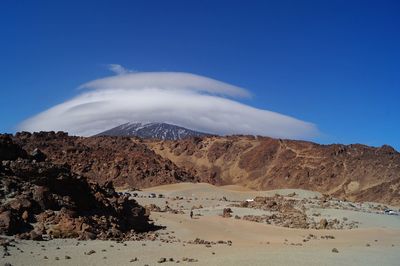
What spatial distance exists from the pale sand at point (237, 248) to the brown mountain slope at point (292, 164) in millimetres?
36197

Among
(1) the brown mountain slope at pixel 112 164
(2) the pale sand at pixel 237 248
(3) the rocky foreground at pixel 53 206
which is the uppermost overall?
(1) the brown mountain slope at pixel 112 164

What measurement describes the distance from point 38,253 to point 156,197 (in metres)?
32.3

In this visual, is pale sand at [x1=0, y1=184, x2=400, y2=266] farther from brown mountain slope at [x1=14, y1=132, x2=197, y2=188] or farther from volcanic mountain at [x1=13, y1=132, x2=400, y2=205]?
volcanic mountain at [x1=13, y1=132, x2=400, y2=205]

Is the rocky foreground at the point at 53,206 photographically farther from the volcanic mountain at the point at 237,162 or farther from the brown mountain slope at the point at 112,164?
the brown mountain slope at the point at 112,164

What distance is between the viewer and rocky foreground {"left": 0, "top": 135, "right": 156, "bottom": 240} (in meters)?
20.0

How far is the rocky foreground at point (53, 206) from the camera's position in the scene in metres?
20.0

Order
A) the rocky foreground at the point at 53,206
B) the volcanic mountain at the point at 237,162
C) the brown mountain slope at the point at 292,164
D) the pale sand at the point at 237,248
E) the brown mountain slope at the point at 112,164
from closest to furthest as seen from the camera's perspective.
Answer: the pale sand at the point at 237,248 < the rocky foreground at the point at 53,206 < the brown mountain slope at the point at 112,164 < the volcanic mountain at the point at 237,162 < the brown mountain slope at the point at 292,164

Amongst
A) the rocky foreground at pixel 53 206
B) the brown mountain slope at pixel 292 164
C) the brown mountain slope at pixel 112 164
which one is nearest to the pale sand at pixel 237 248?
the rocky foreground at pixel 53 206

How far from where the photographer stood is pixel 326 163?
7969 cm

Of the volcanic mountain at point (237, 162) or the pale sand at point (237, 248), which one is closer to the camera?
the pale sand at point (237, 248)

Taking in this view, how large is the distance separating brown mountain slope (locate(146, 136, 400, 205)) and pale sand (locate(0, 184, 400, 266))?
36197 millimetres

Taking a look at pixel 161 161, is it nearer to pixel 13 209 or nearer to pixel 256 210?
pixel 256 210

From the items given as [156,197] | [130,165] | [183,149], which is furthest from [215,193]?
[183,149]

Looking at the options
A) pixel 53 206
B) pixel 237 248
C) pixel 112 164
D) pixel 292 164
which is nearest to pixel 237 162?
pixel 292 164
